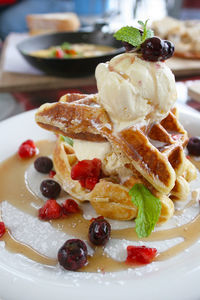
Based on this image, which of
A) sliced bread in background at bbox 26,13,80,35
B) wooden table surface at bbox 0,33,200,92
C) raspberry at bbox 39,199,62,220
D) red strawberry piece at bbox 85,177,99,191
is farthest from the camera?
sliced bread in background at bbox 26,13,80,35

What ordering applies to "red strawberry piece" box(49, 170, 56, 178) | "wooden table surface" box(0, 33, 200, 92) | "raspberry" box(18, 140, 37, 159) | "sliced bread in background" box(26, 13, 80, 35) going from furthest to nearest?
"sliced bread in background" box(26, 13, 80, 35) < "wooden table surface" box(0, 33, 200, 92) < "raspberry" box(18, 140, 37, 159) < "red strawberry piece" box(49, 170, 56, 178)

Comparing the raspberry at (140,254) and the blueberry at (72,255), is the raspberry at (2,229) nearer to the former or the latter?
the blueberry at (72,255)

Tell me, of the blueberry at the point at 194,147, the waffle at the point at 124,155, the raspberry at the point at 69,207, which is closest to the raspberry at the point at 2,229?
the raspberry at the point at 69,207

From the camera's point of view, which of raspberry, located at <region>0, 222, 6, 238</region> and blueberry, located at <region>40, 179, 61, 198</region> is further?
blueberry, located at <region>40, 179, 61, 198</region>

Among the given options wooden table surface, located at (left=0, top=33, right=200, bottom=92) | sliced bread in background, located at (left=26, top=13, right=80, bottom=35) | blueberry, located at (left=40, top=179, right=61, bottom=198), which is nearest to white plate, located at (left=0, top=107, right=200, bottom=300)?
blueberry, located at (left=40, top=179, right=61, bottom=198)

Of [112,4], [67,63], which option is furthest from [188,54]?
[112,4]

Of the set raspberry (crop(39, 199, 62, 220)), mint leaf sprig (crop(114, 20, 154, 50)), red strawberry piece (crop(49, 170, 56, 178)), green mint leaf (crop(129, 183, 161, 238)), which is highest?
mint leaf sprig (crop(114, 20, 154, 50))

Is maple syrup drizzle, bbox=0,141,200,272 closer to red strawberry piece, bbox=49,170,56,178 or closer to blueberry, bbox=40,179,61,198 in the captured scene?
blueberry, bbox=40,179,61,198
